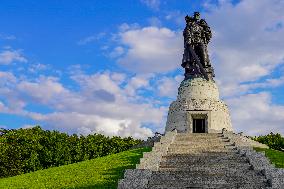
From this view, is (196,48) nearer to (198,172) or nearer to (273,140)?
(273,140)

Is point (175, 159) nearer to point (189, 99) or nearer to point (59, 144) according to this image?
point (189, 99)

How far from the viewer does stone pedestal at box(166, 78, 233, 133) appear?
3897 centimetres

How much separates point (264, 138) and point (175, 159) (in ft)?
87.1

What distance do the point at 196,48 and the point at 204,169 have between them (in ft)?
77.4

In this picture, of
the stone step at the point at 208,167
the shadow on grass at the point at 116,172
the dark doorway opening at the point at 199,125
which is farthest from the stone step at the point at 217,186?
the dark doorway opening at the point at 199,125

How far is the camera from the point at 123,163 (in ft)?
85.7

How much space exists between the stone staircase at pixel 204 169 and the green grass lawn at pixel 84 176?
2.40m

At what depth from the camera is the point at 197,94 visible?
40094 mm

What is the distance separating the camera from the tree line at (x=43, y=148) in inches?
1601

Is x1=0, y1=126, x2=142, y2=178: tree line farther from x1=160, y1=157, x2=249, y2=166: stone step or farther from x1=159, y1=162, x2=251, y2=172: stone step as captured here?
x1=159, y1=162, x2=251, y2=172: stone step

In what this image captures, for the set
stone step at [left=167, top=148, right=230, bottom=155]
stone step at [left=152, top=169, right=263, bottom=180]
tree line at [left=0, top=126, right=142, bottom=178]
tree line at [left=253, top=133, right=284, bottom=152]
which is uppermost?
tree line at [left=253, top=133, right=284, bottom=152]

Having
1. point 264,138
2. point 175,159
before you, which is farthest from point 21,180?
point 264,138

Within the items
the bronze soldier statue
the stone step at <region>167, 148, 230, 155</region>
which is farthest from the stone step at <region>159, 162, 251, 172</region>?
the bronze soldier statue

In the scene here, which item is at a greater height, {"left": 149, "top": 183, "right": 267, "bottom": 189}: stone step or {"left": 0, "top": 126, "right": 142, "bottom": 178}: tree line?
{"left": 0, "top": 126, "right": 142, "bottom": 178}: tree line
